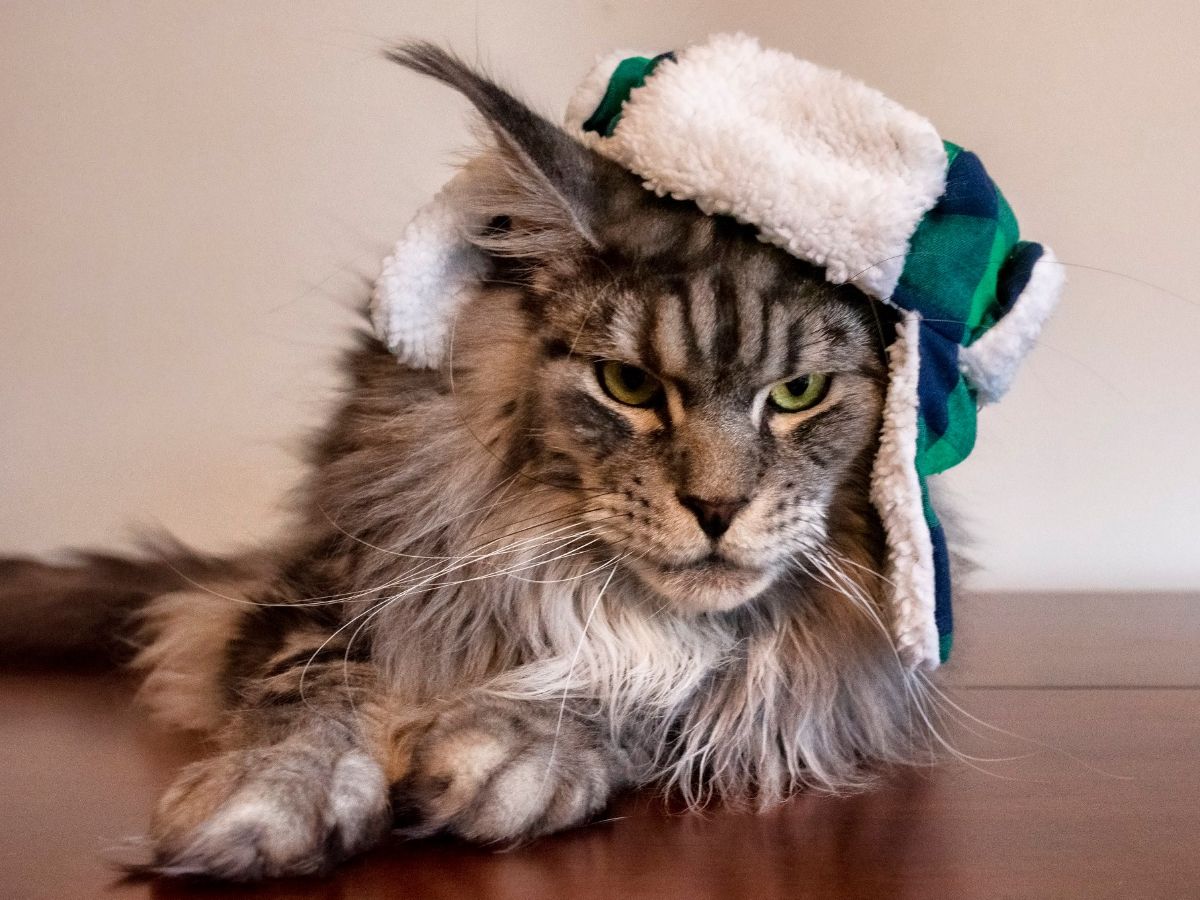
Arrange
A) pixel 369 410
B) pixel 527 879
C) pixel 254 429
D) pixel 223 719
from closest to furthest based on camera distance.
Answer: pixel 527 879 → pixel 223 719 → pixel 369 410 → pixel 254 429

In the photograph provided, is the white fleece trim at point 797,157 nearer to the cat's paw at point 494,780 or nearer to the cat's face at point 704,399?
the cat's face at point 704,399

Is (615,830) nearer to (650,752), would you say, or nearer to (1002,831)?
(650,752)

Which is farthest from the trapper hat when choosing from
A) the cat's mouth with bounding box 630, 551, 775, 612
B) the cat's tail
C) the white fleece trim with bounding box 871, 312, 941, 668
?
the cat's tail

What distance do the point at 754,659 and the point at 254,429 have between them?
44.8 inches

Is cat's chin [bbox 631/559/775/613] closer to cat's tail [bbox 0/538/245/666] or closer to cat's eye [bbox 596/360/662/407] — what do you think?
cat's eye [bbox 596/360/662/407]

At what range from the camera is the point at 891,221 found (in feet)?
2.98

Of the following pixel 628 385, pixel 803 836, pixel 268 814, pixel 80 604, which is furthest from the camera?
pixel 80 604

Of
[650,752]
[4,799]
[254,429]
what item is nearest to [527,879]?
[650,752]

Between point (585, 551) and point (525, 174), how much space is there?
37 cm

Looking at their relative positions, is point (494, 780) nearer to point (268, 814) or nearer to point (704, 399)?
point (268, 814)

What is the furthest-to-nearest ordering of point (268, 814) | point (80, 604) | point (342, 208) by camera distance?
point (342, 208) → point (80, 604) → point (268, 814)

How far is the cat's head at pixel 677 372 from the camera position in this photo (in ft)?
3.09

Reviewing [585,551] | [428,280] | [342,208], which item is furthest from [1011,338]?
[342,208]

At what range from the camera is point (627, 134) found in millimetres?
974
